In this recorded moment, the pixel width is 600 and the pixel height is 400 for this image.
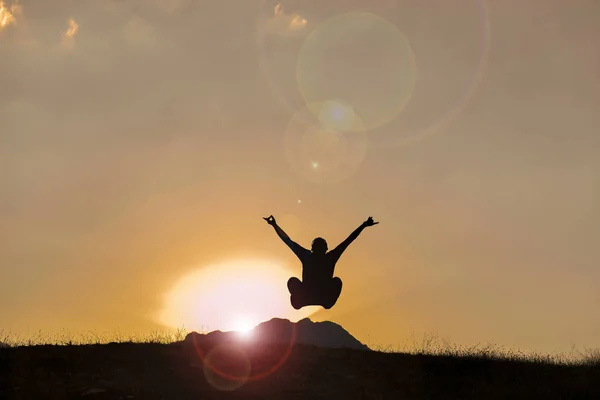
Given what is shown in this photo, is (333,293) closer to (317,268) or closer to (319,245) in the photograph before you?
(317,268)

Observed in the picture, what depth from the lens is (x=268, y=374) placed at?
57.1ft

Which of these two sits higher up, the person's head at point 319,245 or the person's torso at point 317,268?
the person's head at point 319,245

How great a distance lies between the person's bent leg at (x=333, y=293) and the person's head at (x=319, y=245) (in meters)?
0.91

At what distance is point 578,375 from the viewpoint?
1894 cm

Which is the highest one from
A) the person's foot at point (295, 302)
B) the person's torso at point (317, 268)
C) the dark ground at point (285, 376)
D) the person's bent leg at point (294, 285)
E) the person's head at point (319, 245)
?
the person's head at point (319, 245)

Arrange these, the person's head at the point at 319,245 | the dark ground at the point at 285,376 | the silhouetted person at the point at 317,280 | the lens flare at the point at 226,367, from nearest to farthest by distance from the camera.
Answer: the dark ground at the point at 285,376 → the lens flare at the point at 226,367 → the silhouetted person at the point at 317,280 → the person's head at the point at 319,245

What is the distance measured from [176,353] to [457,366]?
7968 millimetres

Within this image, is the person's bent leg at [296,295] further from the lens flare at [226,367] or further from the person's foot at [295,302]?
the lens flare at [226,367]

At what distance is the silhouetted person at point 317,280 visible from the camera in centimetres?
1884

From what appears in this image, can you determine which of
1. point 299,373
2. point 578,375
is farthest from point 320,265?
point 578,375

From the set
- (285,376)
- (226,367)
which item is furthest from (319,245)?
(226,367)

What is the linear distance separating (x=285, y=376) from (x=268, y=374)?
0.49m

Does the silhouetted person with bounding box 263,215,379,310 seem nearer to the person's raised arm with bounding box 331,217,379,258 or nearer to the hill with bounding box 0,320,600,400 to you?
the person's raised arm with bounding box 331,217,379,258

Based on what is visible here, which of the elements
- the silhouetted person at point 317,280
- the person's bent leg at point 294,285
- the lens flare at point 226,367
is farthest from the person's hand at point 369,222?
the lens flare at point 226,367
